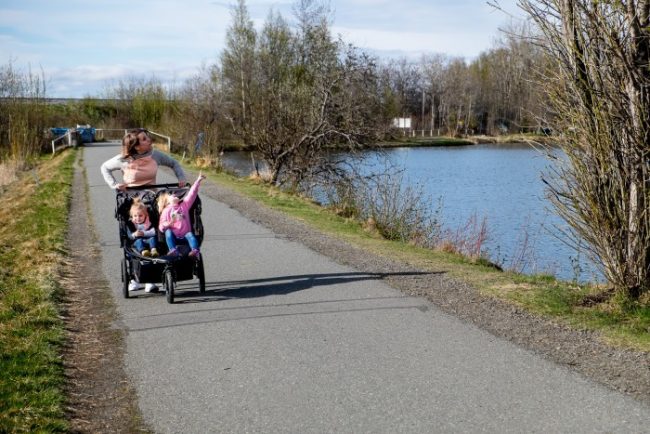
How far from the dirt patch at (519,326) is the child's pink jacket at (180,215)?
8.63 ft

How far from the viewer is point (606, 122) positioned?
729 centimetres

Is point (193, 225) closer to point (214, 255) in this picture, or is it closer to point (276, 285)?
point (276, 285)

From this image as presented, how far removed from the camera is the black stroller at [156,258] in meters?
8.16

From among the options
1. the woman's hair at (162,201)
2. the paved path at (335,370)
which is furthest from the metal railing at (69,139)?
the woman's hair at (162,201)

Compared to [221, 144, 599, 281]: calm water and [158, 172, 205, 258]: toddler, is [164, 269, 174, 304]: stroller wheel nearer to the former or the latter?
[158, 172, 205, 258]: toddler

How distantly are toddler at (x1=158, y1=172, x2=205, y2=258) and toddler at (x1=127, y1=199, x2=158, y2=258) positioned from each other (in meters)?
0.17

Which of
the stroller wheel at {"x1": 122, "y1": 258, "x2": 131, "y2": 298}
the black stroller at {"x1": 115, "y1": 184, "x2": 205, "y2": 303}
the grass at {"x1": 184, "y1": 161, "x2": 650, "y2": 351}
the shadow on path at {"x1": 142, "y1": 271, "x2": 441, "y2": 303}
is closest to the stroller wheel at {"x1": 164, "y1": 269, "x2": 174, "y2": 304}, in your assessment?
the black stroller at {"x1": 115, "y1": 184, "x2": 205, "y2": 303}

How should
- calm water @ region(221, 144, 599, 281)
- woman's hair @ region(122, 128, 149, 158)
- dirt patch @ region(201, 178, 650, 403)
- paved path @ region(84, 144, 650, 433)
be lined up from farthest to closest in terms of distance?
calm water @ region(221, 144, 599, 281)
woman's hair @ region(122, 128, 149, 158)
dirt patch @ region(201, 178, 650, 403)
paved path @ region(84, 144, 650, 433)

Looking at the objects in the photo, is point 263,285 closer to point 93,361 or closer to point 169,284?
point 169,284

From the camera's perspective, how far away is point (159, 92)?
6531 cm

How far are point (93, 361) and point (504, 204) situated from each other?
18.4 metres

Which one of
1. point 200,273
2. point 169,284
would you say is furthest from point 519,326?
point 169,284

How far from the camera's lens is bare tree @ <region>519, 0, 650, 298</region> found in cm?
715

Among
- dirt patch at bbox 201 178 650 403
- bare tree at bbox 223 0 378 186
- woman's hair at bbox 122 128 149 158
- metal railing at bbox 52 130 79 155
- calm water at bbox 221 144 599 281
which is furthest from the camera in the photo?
metal railing at bbox 52 130 79 155
